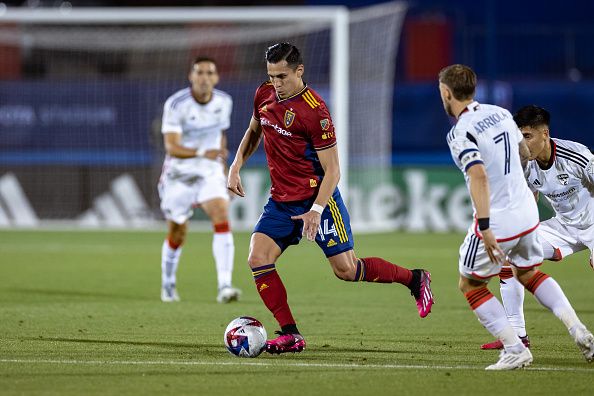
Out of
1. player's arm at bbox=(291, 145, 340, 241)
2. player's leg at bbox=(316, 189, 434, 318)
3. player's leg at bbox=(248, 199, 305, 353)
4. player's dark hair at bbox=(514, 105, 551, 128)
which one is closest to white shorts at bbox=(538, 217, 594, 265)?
player's leg at bbox=(316, 189, 434, 318)

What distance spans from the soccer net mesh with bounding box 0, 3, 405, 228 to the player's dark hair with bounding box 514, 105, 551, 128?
13.1 m

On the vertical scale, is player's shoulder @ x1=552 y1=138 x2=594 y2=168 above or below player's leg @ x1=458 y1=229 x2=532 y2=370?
above

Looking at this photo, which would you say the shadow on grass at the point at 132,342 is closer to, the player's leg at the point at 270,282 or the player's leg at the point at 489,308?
the player's leg at the point at 270,282

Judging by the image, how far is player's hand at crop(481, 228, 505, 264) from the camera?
21.7ft

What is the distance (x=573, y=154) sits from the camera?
797cm

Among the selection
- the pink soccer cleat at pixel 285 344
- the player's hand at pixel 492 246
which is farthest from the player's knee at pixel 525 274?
the pink soccer cleat at pixel 285 344

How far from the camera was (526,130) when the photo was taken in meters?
7.71

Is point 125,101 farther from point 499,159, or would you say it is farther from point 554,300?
point 499,159

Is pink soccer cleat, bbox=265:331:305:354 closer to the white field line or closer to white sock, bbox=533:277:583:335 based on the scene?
the white field line

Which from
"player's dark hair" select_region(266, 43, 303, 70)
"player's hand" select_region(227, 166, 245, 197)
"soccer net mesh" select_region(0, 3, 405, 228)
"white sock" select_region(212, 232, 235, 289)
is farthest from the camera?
"soccer net mesh" select_region(0, 3, 405, 228)

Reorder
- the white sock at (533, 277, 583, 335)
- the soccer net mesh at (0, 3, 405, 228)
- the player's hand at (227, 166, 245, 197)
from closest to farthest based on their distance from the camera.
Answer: the white sock at (533, 277, 583, 335), the player's hand at (227, 166, 245, 197), the soccer net mesh at (0, 3, 405, 228)

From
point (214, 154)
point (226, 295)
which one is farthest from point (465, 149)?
point (214, 154)

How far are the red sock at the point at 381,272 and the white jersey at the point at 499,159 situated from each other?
143cm

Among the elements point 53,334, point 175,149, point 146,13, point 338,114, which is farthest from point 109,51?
point 53,334
